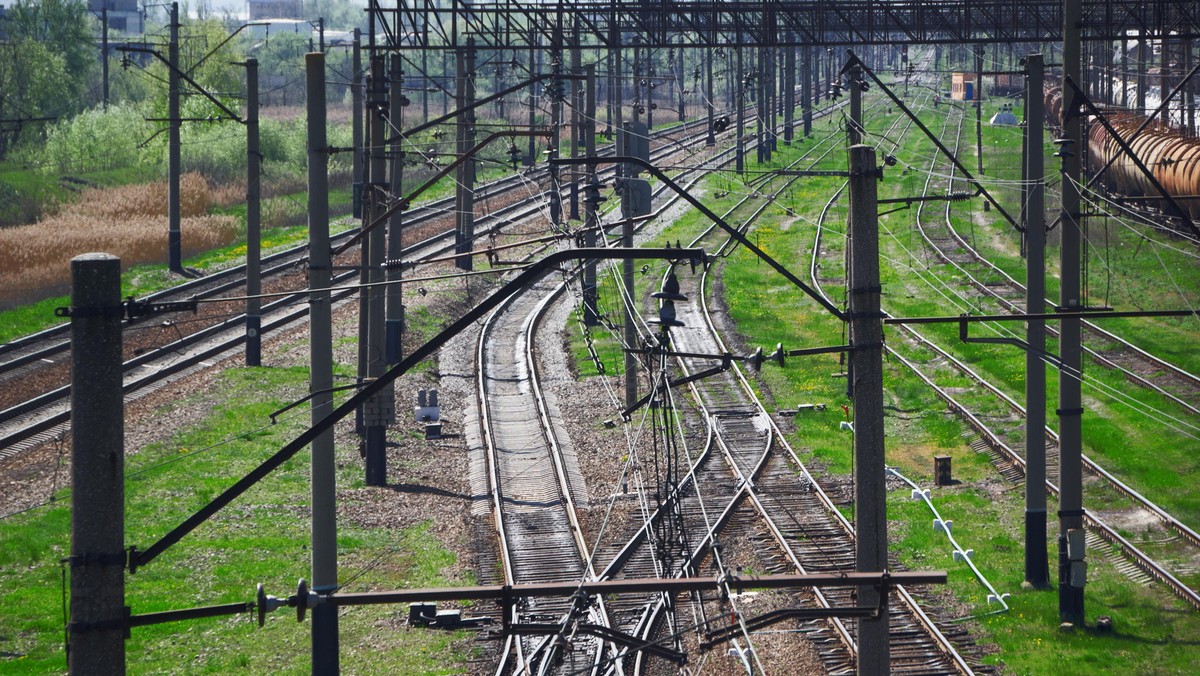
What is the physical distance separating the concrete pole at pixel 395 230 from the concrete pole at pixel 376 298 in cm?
36

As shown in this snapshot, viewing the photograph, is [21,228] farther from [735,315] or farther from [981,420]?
[981,420]

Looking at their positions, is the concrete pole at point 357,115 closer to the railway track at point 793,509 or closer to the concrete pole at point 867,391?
the railway track at point 793,509

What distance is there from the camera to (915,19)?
26.6 metres

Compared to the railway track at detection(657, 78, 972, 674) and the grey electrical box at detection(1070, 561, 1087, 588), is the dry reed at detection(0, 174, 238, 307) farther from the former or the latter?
the grey electrical box at detection(1070, 561, 1087, 588)

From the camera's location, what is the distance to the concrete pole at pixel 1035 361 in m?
15.6

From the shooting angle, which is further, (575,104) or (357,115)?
(575,104)

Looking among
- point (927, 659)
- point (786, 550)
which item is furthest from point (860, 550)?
point (786, 550)

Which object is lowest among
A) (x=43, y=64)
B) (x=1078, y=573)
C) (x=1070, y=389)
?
(x=1078, y=573)

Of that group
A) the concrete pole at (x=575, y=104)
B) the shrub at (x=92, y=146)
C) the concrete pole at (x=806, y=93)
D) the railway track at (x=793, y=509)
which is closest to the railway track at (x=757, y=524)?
the railway track at (x=793, y=509)

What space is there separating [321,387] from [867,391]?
573 cm

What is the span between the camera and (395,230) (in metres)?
23.9

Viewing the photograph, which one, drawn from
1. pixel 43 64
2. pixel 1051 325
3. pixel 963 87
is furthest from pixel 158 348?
pixel 963 87

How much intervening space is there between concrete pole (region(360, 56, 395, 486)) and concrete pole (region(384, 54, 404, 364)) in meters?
0.36

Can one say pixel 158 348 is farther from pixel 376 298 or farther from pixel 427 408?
pixel 376 298
